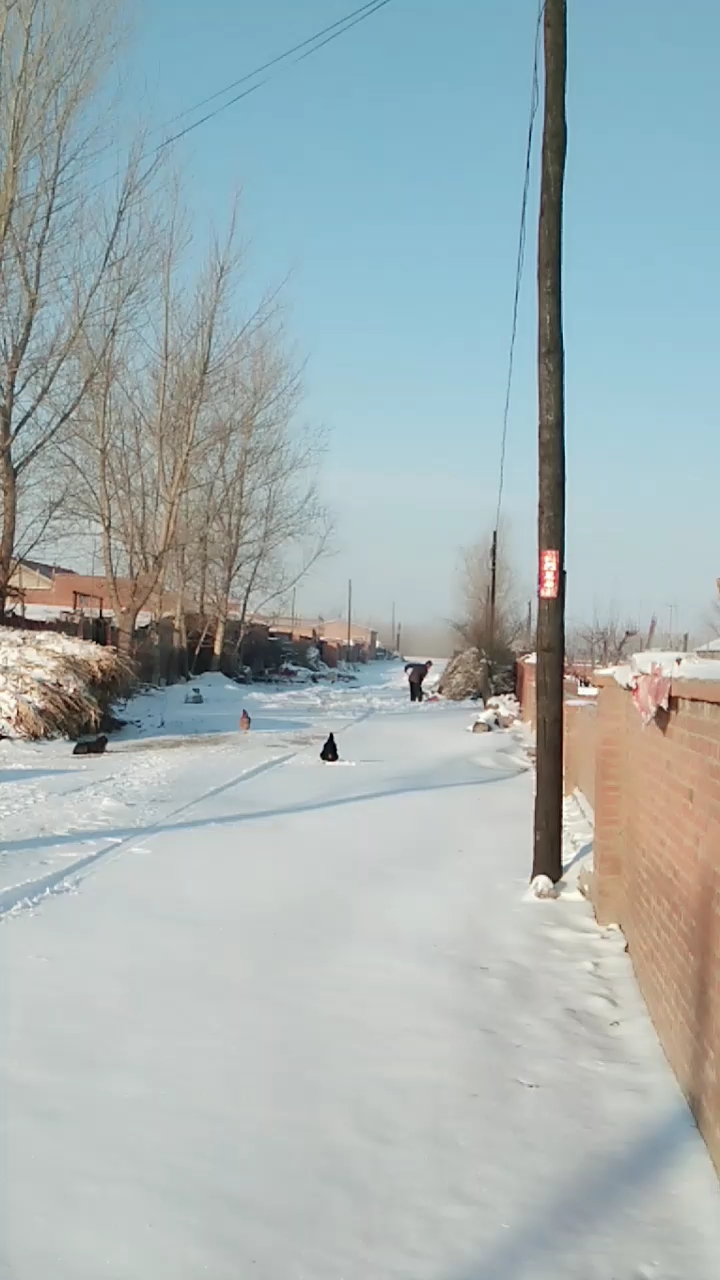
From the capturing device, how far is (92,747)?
54.9 ft

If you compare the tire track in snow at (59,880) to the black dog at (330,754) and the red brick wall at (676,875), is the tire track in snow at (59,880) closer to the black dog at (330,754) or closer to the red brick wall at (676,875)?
the red brick wall at (676,875)

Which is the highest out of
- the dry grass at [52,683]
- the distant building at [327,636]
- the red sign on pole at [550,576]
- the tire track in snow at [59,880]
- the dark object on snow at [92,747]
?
the distant building at [327,636]

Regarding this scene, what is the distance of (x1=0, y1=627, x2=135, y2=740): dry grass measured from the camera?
17359 millimetres

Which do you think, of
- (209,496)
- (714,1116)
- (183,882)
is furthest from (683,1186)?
(209,496)

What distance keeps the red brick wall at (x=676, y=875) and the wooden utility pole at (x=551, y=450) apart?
3.28ft

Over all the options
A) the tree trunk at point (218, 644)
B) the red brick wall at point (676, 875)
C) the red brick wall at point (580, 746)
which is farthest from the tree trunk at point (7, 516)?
the tree trunk at point (218, 644)

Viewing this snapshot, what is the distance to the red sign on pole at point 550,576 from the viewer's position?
27.8 ft

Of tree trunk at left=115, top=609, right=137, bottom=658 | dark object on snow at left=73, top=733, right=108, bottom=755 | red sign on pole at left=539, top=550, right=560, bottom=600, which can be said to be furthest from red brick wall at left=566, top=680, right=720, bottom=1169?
tree trunk at left=115, top=609, right=137, bottom=658

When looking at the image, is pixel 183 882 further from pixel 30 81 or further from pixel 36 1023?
pixel 30 81

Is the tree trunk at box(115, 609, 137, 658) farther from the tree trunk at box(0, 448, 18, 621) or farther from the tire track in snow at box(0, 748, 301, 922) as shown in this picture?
the tire track in snow at box(0, 748, 301, 922)

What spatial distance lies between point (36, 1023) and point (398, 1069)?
1.50 m

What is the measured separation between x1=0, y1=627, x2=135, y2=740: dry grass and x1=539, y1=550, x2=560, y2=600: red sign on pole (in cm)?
1088

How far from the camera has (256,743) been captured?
61.9 ft

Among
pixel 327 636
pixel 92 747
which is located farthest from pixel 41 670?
pixel 327 636
